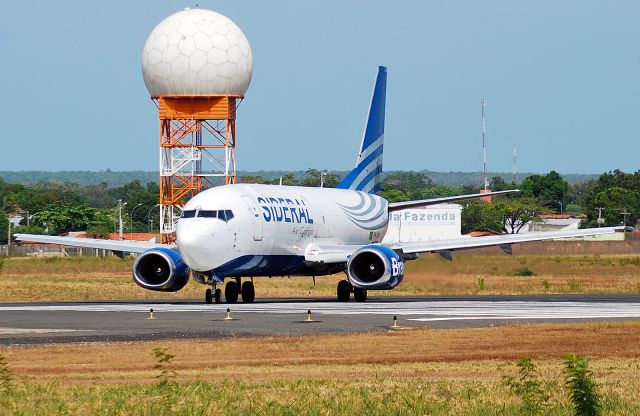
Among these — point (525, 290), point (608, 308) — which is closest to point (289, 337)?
point (608, 308)

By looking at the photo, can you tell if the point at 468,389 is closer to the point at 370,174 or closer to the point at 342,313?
the point at 342,313

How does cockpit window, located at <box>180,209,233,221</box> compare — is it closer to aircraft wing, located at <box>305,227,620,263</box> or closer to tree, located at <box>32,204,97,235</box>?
aircraft wing, located at <box>305,227,620,263</box>

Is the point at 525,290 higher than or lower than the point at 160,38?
lower

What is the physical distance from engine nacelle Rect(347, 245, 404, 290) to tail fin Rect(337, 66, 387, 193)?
44.4ft

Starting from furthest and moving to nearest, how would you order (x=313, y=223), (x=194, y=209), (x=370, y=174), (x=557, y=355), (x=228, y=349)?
1. (x=370, y=174)
2. (x=313, y=223)
3. (x=194, y=209)
4. (x=228, y=349)
5. (x=557, y=355)

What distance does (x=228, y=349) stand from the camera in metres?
28.6

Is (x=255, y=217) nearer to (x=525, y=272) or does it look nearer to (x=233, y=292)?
(x=233, y=292)

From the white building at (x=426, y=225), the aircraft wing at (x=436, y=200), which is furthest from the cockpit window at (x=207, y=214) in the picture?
the white building at (x=426, y=225)

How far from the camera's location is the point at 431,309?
145 ft

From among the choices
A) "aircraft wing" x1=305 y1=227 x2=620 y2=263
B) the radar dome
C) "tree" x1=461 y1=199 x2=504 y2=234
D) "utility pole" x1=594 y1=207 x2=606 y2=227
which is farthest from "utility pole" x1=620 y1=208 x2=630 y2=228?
"aircraft wing" x1=305 y1=227 x2=620 y2=263

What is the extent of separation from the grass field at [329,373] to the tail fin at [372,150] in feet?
103

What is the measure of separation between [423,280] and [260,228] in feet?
21.7

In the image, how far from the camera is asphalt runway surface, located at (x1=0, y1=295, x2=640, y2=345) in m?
33.3

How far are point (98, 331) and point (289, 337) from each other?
527cm
